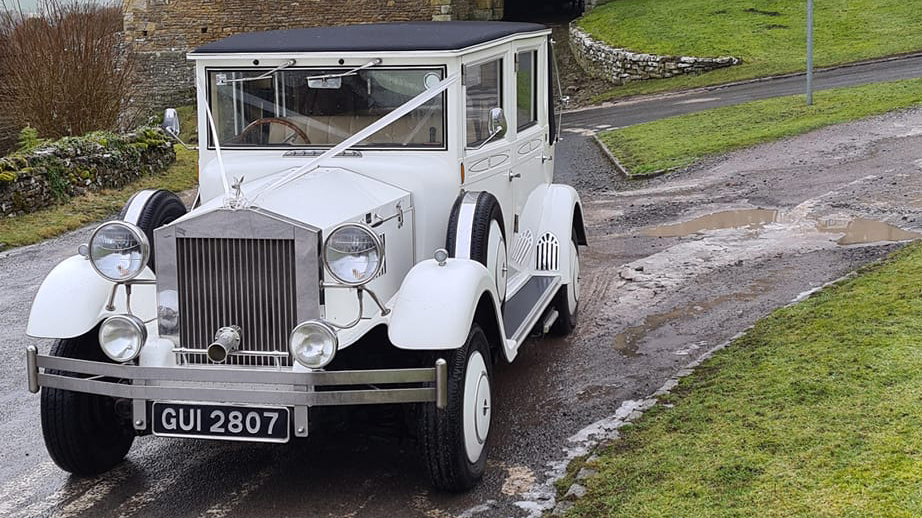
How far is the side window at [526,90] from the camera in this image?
7.69 meters

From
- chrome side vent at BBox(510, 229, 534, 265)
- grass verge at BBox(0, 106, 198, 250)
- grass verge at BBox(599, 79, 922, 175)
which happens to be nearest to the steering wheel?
chrome side vent at BBox(510, 229, 534, 265)

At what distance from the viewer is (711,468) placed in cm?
543

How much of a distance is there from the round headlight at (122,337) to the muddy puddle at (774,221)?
24.9 ft

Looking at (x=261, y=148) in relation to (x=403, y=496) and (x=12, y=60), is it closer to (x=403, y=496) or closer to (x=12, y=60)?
(x=403, y=496)

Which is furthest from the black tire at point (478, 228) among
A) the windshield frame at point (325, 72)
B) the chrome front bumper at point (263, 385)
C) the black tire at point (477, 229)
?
the chrome front bumper at point (263, 385)

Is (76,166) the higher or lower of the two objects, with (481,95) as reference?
lower

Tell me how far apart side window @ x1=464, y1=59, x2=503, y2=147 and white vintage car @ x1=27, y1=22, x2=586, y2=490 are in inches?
0.7

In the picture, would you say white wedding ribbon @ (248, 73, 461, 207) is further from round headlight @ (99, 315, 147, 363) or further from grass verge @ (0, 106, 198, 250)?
grass verge @ (0, 106, 198, 250)

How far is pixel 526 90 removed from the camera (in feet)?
26.3

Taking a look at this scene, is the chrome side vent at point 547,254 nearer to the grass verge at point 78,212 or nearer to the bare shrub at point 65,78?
the grass verge at point 78,212

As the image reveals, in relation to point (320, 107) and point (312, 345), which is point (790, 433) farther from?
point (320, 107)

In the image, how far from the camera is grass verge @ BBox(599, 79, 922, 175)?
17.1 meters

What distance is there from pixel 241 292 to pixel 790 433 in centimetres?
290

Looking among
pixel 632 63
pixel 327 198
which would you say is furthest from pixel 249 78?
pixel 632 63
